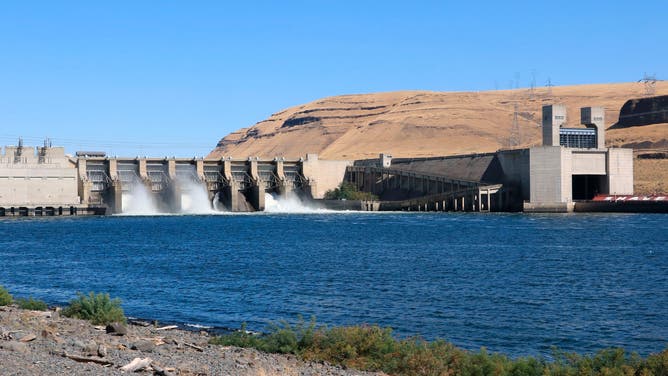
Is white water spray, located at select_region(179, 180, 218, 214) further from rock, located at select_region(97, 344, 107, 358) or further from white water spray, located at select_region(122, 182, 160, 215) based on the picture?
rock, located at select_region(97, 344, 107, 358)

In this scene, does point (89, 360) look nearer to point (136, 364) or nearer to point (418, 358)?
point (136, 364)

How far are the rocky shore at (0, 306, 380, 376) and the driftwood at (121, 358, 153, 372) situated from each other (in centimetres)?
2

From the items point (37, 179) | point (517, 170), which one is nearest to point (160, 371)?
point (37, 179)

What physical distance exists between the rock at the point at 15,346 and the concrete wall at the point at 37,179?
85.9 meters

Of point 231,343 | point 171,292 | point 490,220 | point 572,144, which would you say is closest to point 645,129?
point 572,144

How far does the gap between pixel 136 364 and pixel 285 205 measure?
3953 inches

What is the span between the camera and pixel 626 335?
26844mm

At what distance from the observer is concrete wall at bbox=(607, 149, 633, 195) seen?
10288cm

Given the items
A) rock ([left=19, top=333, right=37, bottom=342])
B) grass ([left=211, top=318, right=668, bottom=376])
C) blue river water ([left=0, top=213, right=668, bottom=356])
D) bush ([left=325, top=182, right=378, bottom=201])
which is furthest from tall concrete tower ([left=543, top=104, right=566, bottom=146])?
rock ([left=19, top=333, right=37, bottom=342])

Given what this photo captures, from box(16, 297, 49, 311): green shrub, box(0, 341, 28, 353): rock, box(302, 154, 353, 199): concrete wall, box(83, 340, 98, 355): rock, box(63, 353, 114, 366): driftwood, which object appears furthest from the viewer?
box(302, 154, 353, 199): concrete wall

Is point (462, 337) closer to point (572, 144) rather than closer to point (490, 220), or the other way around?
point (490, 220)

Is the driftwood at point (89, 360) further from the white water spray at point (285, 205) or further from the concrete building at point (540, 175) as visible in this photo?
the white water spray at point (285, 205)

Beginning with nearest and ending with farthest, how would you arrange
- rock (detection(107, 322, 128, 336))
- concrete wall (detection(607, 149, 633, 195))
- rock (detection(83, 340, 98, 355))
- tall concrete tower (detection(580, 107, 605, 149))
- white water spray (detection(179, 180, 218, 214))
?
rock (detection(83, 340, 98, 355)) → rock (detection(107, 322, 128, 336)) → concrete wall (detection(607, 149, 633, 195)) → tall concrete tower (detection(580, 107, 605, 149)) → white water spray (detection(179, 180, 218, 214))

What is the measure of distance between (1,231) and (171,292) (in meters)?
48.4
